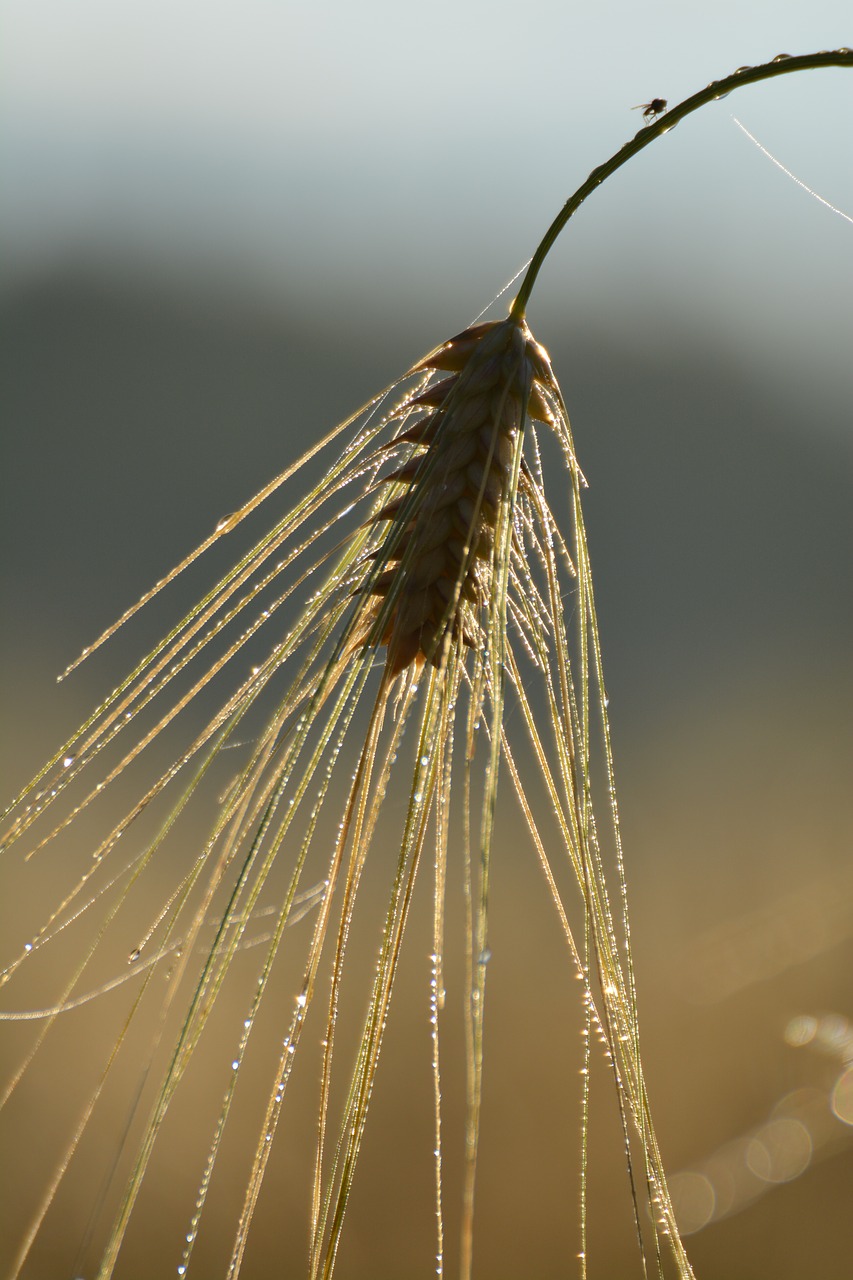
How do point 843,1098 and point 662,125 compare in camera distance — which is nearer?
point 662,125

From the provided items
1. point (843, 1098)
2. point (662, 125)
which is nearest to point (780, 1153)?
point (843, 1098)

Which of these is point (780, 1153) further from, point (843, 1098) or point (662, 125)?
point (662, 125)

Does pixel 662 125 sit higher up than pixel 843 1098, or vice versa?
pixel 662 125

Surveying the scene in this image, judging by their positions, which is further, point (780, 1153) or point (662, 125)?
point (780, 1153)

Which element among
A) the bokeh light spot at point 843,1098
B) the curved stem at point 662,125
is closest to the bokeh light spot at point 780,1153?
the bokeh light spot at point 843,1098

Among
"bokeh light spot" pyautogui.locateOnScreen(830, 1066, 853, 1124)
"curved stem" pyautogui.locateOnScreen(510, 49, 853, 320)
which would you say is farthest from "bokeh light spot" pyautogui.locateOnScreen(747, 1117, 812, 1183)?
"curved stem" pyautogui.locateOnScreen(510, 49, 853, 320)

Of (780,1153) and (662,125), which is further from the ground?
(662,125)

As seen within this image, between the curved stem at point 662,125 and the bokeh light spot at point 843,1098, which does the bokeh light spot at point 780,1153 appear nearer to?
the bokeh light spot at point 843,1098

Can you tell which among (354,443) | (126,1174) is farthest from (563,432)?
(126,1174)

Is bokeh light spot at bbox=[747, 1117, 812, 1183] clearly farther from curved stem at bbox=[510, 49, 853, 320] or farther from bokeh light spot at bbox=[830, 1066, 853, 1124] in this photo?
curved stem at bbox=[510, 49, 853, 320]
